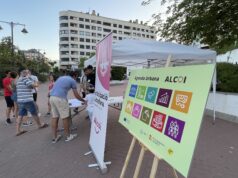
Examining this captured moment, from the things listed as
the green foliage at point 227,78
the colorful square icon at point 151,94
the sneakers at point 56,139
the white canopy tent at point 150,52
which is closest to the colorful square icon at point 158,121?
the colorful square icon at point 151,94

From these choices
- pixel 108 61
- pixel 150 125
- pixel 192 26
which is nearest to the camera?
pixel 150 125

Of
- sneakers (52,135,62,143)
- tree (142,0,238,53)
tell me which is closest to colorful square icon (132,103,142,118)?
sneakers (52,135,62,143)

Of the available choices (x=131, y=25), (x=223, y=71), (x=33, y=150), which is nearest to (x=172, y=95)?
(x=33, y=150)

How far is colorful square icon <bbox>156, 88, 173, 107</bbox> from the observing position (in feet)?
7.66

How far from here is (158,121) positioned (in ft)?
7.89

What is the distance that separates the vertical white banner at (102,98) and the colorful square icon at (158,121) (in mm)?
1452

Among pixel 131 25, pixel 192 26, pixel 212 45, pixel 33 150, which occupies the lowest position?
pixel 33 150

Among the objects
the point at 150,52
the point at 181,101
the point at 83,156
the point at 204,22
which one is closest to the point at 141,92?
the point at 181,101

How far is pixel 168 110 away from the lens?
2.28 meters

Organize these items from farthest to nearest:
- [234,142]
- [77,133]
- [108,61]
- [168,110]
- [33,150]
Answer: [77,133]
[234,142]
[33,150]
[108,61]
[168,110]

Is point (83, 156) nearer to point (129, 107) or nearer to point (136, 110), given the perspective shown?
point (129, 107)

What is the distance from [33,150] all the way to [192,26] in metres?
7.56

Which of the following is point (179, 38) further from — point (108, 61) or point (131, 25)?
point (131, 25)

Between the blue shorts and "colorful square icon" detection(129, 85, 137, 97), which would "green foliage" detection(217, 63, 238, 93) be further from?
the blue shorts
